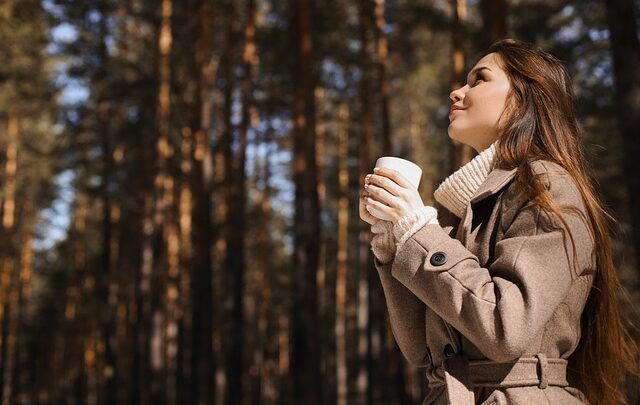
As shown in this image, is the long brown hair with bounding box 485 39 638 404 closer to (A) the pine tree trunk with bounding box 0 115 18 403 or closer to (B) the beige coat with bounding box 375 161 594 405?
(B) the beige coat with bounding box 375 161 594 405

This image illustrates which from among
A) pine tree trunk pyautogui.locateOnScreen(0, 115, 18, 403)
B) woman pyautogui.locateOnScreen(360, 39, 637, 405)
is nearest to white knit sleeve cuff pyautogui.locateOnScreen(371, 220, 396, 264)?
woman pyautogui.locateOnScreen(360, 39, 637, 405)

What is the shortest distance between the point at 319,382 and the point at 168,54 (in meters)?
9.02

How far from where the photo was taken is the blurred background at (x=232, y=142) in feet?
45.2

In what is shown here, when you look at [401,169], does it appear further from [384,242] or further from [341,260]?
[341,260]

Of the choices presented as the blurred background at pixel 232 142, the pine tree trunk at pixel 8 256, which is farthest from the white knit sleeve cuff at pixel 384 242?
the pine tree trunk at pixel 8 256

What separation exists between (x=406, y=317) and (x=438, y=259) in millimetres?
346

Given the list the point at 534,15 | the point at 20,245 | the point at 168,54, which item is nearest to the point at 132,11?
the point at 168,54

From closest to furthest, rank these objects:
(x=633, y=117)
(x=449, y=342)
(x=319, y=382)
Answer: (x=449, y=342) → (x=633, y=117) → (x=319, y=382)

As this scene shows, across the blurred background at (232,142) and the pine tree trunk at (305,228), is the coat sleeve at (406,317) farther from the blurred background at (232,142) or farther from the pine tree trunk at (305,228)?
the pine tree trunk at (305,228)

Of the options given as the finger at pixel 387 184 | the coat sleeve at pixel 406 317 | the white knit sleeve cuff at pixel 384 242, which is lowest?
the coat sleeve at pixel 406 317

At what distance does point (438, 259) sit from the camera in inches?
69.2

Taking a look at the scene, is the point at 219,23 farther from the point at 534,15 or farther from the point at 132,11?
the point at 534,15

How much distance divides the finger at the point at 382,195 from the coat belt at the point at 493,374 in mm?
407

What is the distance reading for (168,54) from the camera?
18078mm
